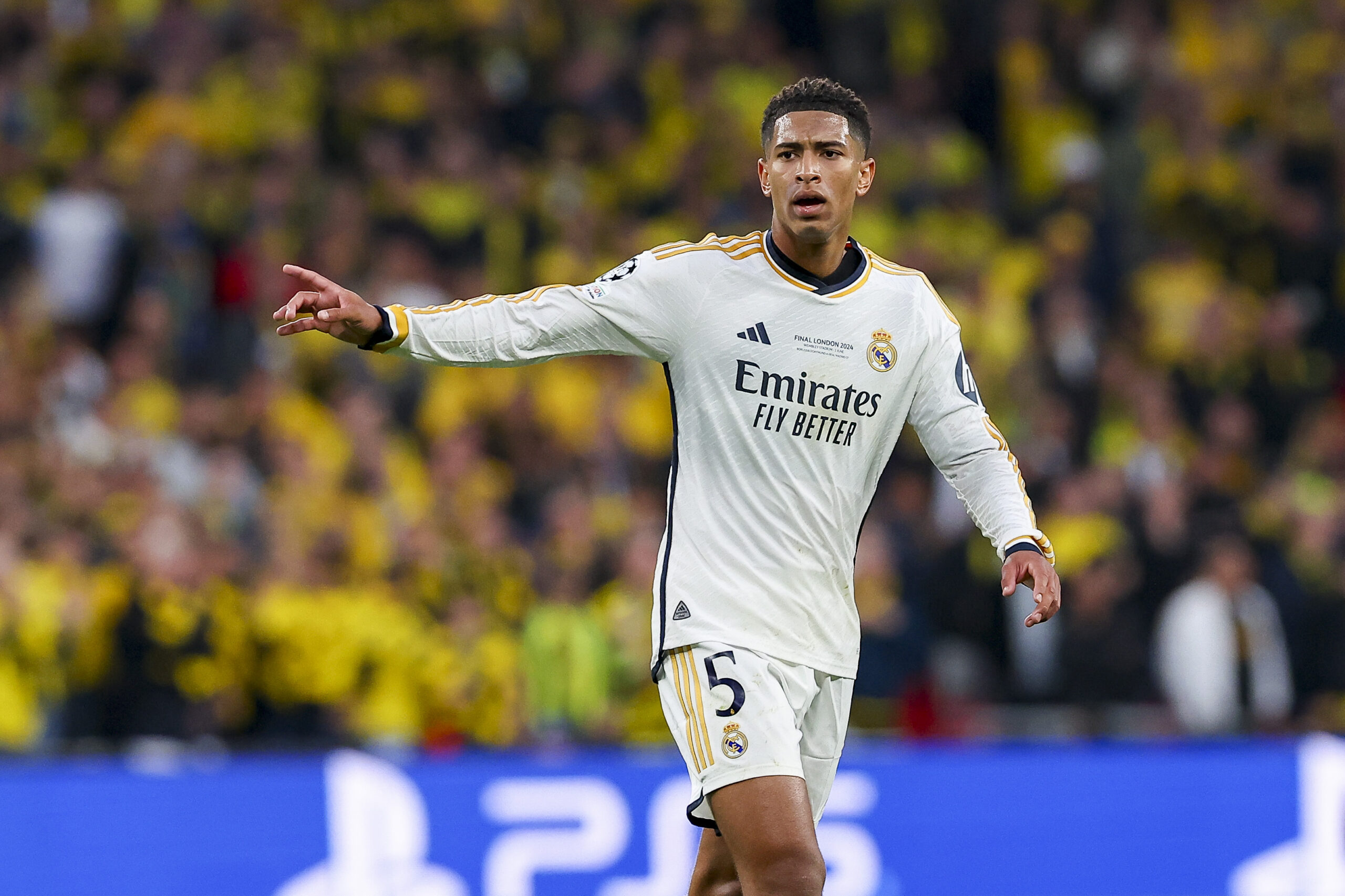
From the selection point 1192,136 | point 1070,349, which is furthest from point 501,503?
point 1192,136

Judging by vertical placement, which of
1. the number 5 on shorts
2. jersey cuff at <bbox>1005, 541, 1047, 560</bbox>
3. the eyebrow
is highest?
the eyebrow

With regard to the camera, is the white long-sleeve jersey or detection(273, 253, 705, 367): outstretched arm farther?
the white long-sleeve jersey

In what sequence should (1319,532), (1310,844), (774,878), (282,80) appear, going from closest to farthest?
(774,878) → (1310,844) → (1319,532) → (282,80)

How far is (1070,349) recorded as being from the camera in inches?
561

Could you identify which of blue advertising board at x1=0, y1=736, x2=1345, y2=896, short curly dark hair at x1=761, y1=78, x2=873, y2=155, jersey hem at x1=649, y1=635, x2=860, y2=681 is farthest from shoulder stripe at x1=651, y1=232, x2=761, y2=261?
blue advertising board at x1=0, y1=736, x2=1345, y2=896

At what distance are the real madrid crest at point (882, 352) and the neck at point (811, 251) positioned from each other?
235 mm

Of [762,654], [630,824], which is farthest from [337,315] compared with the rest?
[630,824]

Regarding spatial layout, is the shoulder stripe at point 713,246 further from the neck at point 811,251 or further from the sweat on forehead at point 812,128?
the sweat on forehead at point 812,128

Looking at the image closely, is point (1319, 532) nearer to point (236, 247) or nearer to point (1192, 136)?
point (1192, 136)

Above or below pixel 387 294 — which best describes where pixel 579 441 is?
below

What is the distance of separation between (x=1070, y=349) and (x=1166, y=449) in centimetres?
116

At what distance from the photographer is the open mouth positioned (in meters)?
5.50

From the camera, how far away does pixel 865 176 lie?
5.70 m

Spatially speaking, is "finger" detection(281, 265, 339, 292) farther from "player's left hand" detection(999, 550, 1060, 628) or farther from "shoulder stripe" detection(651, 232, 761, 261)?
"player's left hand" detection(999, 550, 1060, 628)
